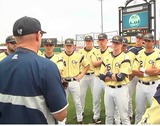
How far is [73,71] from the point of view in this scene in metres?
6.98

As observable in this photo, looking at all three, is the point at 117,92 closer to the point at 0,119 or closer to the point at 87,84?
the point at 87,84

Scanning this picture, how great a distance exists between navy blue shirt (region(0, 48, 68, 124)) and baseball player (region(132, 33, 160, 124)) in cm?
394

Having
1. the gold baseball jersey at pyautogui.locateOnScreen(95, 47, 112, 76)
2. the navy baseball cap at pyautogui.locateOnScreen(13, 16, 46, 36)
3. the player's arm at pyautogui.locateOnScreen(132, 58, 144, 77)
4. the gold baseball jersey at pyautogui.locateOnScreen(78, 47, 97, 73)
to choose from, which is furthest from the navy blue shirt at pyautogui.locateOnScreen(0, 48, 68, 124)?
the gold baseball jersey at pyautogui.locateOnScreen(78, 47, 97, 73)

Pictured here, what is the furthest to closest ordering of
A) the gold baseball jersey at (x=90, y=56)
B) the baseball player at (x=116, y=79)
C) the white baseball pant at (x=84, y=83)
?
1. the white baseball pant at (x=84, y=83)
2. the gold baseball jersey at (x=90, y=56)
3. the baseball player at (x=116, y=79)

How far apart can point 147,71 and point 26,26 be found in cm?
402

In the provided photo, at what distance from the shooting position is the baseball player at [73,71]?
22.7ft

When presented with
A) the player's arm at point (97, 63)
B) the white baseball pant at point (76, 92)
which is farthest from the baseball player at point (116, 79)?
the white baseball pant at point (76, 92)

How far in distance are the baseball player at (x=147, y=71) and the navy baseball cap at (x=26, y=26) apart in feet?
12.9

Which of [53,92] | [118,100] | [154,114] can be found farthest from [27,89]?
[118,100]

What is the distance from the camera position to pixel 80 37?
2955 cm

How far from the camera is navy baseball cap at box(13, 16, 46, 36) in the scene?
231cm

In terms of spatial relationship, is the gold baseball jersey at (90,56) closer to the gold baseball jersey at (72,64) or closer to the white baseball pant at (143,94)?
the gold baseball jersey at (72,64)

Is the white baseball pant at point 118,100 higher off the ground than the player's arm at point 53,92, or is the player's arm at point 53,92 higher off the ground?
the player's arm at point 53,92

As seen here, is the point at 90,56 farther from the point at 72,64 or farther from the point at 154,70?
the point at 154,70
